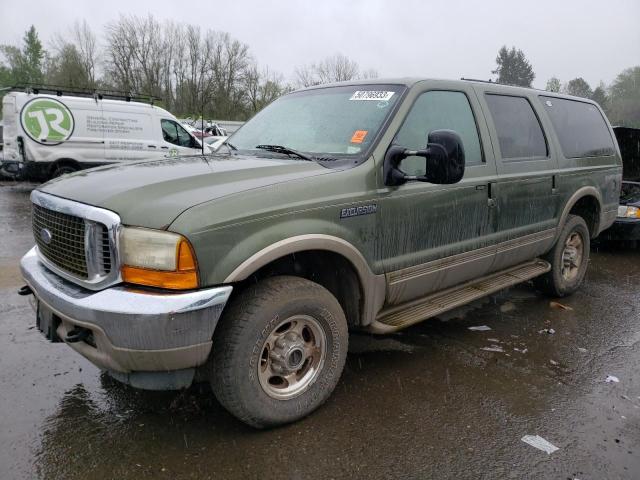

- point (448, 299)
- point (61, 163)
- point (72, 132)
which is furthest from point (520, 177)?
point (61, 163)

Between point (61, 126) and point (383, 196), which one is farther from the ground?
point (61, 126)

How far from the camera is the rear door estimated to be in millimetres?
4051

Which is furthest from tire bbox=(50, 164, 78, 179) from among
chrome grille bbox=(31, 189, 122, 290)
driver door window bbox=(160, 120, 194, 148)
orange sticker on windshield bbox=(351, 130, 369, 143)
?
orange sticker on windshield bbox=(351, 130, 369, 143)

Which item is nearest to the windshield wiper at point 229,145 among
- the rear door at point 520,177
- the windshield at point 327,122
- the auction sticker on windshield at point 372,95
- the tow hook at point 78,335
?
the windshield at point 327,122

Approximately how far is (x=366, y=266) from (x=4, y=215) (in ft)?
30.8

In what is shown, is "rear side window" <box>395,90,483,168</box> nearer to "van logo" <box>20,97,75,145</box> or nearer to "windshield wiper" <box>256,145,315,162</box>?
"windshield wiper" <box>256,145,315,162</box>

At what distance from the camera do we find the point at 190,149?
551 inches

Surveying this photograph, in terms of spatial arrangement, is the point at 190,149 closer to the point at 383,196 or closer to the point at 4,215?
the point at 4,215

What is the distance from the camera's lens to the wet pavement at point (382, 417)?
2551mm

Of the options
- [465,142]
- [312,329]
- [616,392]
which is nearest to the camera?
[312,329]

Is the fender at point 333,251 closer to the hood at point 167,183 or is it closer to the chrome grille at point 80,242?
the hood at point 167,183

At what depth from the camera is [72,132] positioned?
12.5 m

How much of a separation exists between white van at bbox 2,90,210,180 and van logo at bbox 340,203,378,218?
10282mm

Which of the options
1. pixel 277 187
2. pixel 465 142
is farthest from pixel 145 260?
pixel 465 142
